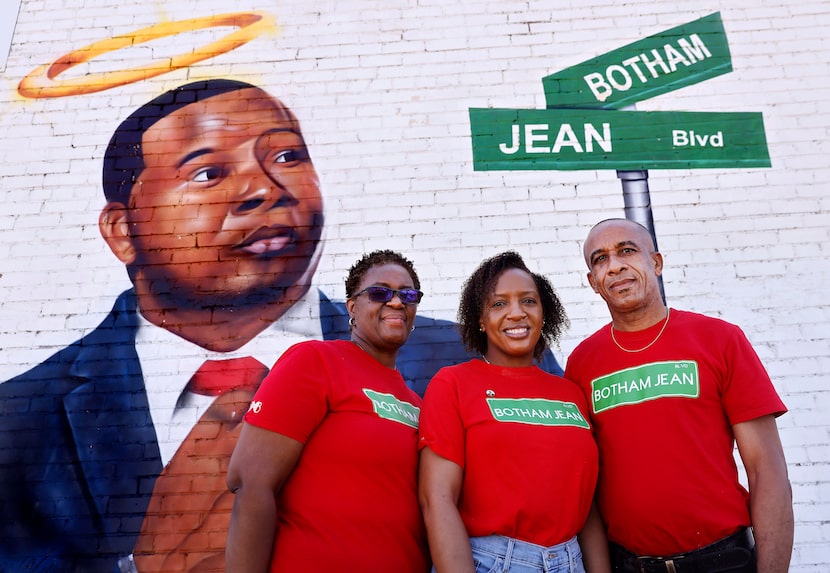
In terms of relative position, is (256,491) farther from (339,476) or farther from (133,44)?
(133,44)

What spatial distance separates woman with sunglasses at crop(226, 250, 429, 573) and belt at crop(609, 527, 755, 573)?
27.8 inches

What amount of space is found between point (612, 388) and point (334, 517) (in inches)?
39.3

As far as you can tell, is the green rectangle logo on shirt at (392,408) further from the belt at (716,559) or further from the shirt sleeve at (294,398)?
the belt at (716,559)

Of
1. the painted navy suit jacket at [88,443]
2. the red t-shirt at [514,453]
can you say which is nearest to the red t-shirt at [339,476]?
the red t-shirt at [514,453]

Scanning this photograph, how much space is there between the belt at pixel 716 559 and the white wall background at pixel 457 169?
6.07ft

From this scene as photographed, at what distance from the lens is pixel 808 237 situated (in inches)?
145

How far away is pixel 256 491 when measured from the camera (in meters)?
1.72

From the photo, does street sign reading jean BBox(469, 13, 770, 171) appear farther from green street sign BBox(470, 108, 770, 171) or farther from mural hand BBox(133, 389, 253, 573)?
mural hand BBox(133, 389, 253, 573)

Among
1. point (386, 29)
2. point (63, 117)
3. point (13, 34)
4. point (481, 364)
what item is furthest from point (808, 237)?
point (13, 34)

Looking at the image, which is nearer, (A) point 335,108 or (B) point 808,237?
(B) point 808,237

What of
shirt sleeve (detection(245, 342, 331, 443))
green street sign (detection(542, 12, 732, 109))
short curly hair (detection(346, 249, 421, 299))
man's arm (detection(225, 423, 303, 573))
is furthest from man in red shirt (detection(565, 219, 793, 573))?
green street sign (detection(542, 12, 732, 109))

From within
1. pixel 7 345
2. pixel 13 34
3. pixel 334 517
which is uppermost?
pixel 13 34

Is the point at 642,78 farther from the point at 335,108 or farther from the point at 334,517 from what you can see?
the point at 334,517

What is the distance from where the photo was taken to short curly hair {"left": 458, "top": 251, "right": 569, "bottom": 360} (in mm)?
2260
